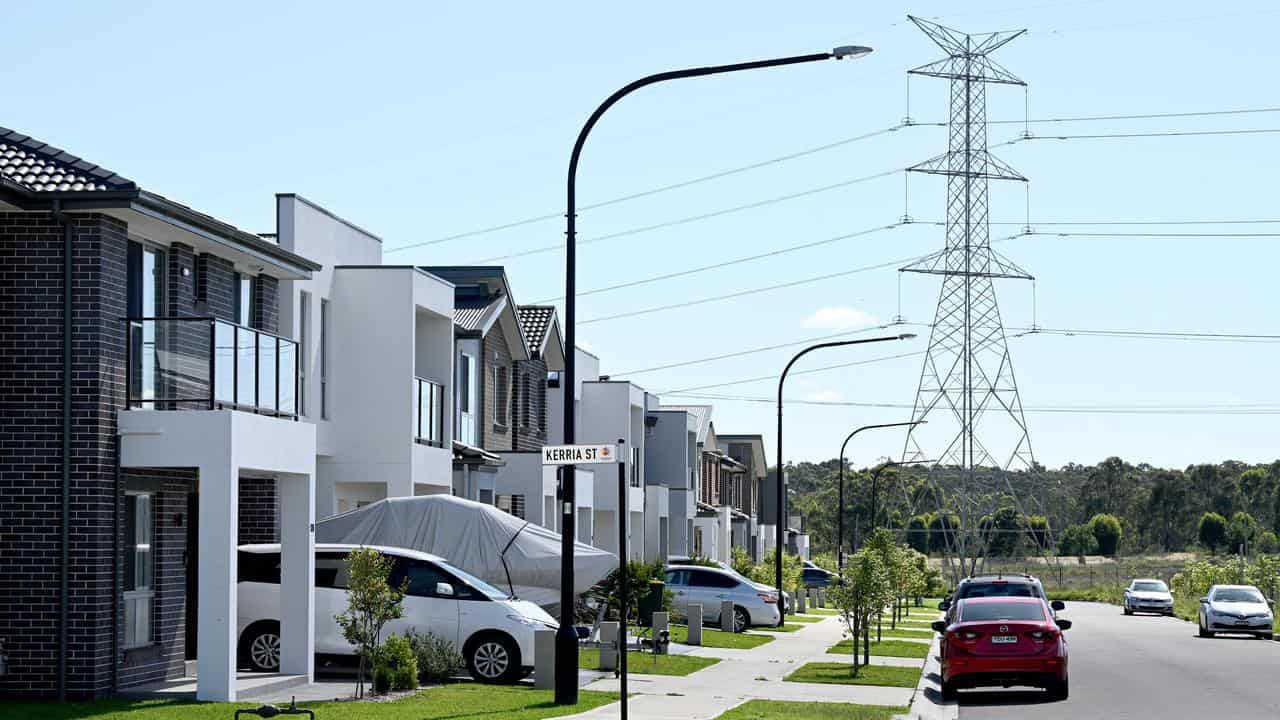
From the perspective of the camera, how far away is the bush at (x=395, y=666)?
66.7ft

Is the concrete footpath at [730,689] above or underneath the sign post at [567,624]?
underneath

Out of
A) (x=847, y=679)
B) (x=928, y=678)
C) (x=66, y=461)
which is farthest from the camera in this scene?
(x=928, y=678)

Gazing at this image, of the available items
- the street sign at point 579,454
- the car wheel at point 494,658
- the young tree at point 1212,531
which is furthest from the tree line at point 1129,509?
the street sign at point 579,454

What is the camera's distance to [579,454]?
1686 cm

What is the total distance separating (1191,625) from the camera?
54.1 metres

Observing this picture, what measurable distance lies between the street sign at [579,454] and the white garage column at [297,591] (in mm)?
5100

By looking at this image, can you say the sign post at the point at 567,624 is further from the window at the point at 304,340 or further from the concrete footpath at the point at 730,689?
the window at the point at 304,340

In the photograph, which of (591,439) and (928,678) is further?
(591,439)

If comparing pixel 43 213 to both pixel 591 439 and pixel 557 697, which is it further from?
pixel 591 439

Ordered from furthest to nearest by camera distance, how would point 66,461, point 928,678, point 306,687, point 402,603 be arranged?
point 928,678
point 402,603
point 306,687
point 66,461

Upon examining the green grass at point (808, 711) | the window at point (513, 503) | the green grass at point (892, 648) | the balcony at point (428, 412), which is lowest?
the green grass at point (892, 648)

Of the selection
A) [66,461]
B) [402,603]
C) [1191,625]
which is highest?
[66,461]

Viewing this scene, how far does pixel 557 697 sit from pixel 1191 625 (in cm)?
4023

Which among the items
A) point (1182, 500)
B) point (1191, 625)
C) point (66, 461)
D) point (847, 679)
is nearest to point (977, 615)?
point (847, 679)
